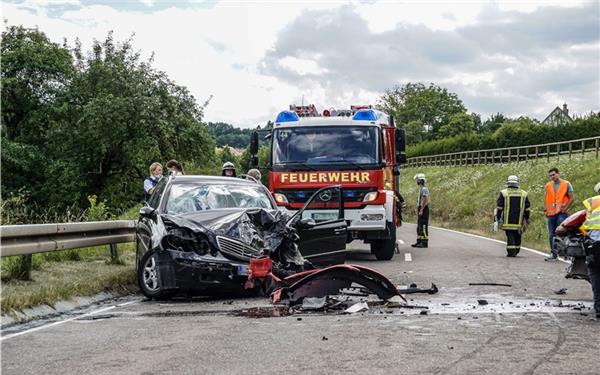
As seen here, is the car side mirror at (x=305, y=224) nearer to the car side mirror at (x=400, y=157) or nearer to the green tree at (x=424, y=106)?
the car side mirror at (x=400, y=157)

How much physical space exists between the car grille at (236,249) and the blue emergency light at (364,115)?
7234 mm

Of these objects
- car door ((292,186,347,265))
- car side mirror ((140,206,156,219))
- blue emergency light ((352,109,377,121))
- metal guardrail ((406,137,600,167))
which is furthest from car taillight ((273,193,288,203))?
metal guardrail ((406,137,600,167))

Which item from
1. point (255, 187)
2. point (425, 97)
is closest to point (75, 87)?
point (255, 187)

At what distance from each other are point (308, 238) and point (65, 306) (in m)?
3.26

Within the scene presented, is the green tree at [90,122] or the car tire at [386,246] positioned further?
the green tree at [90,122]

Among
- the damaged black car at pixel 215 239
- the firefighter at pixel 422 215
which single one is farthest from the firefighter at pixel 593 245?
the firefighter at pixel 422 215

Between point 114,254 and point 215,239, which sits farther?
point 114,254

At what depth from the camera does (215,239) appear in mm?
9625

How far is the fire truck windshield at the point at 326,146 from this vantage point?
625 inches

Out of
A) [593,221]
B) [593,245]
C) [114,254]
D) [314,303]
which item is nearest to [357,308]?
[314,303]

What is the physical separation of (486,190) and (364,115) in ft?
117

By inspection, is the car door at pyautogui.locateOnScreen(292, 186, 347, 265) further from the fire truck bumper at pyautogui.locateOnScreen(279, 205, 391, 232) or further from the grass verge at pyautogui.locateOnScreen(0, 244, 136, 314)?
the fire truck bumper at pyautogui.locateOnScreen(279, 205, 391, 232)

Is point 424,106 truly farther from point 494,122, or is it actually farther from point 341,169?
point 341,169

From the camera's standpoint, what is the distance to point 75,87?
45.9 metres
